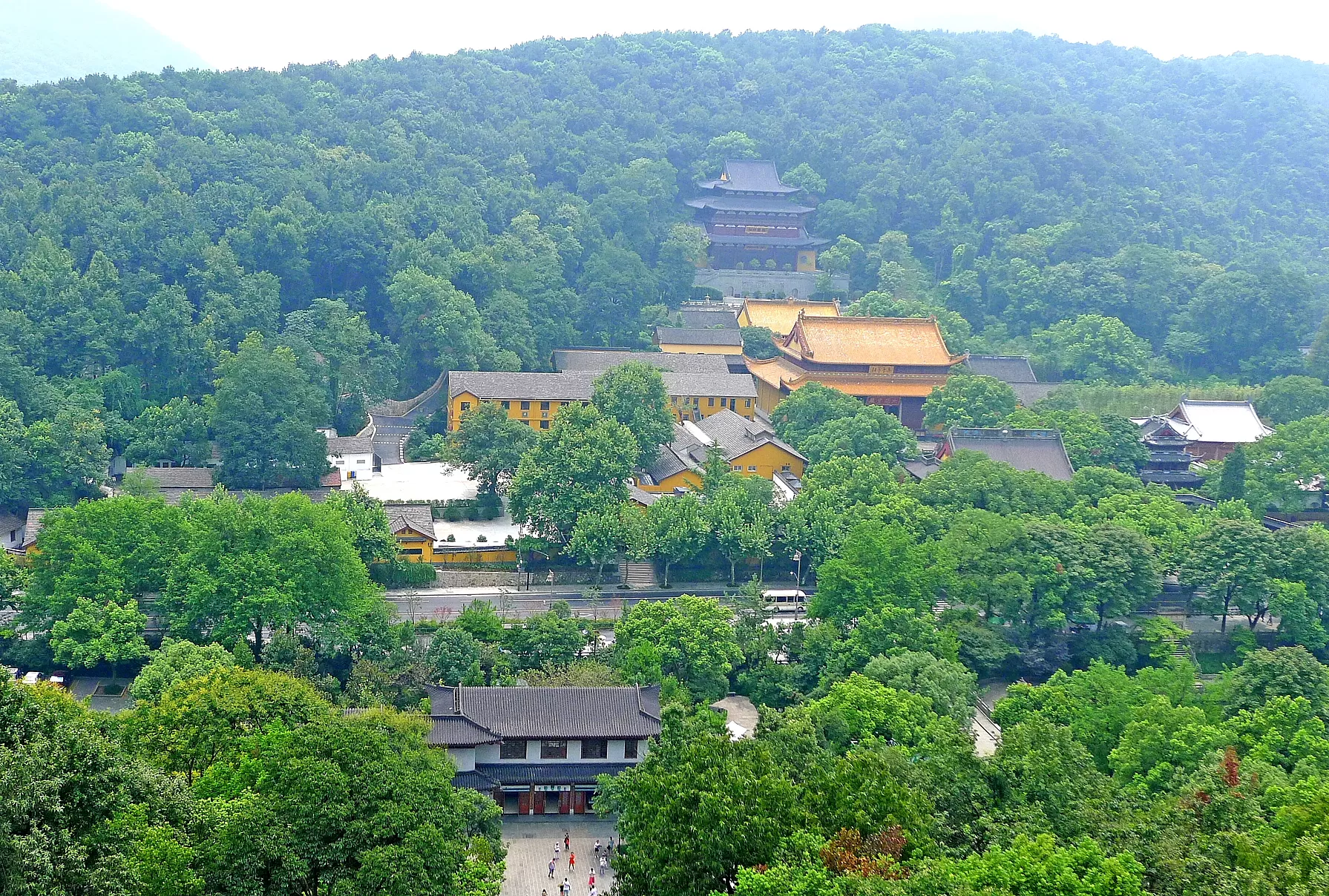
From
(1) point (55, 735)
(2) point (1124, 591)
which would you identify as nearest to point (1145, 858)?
(1) point (55, 735)

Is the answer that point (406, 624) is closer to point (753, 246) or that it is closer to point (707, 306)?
point (707, 306)

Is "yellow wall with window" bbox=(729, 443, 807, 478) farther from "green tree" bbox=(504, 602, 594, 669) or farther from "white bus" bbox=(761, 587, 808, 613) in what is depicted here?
"green tree" bbox=(504, 602, 594, 669)

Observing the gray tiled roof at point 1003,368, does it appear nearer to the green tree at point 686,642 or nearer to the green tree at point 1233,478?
the green tree at point 1233,478

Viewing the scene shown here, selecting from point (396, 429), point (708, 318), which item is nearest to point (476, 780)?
point (396, 429)

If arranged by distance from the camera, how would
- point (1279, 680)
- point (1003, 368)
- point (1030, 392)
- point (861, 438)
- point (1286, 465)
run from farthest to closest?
point (1003, 368)
point (1030, 392)
point (861, 438)
point (1286, 465)
point (1279, 680)

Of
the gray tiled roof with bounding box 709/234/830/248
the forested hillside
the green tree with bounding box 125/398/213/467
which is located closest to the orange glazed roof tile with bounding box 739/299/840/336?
the forested hillside

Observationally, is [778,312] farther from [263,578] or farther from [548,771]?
[548,771]
